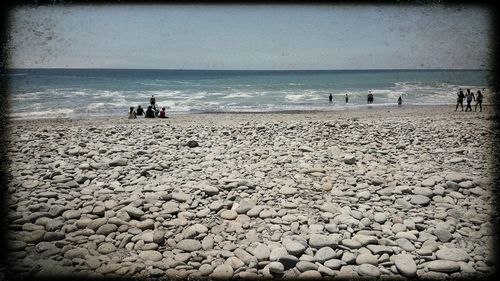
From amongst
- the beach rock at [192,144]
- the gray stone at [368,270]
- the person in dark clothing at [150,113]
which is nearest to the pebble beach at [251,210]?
the gray stone at [368,270]

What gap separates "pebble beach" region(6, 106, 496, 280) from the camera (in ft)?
9.77

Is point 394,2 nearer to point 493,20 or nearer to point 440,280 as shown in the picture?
point 493,20

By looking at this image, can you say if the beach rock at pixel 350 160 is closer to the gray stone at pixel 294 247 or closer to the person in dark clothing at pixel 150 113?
the gray stone at pixel 294 247

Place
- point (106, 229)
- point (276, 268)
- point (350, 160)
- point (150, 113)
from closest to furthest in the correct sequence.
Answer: point (276, 268) → point (106, 229) → point (350, 160) → point (150, 113)

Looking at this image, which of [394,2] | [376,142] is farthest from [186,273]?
[376,142]

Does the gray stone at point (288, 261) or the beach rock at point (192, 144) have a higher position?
the beach rock at point (192, 144)

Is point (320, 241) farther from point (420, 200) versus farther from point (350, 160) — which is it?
point (350, 160)

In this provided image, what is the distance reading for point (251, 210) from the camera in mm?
3852

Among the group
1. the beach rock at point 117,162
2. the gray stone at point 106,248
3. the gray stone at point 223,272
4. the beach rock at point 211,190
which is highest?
the beach rock at point 117,162

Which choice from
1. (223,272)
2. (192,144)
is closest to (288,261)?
(223,272)

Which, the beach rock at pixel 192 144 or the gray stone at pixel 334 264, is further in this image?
the beach rock at pixel 192 144

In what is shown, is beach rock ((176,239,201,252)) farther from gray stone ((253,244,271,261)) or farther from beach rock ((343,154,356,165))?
beach rock ((343,154,356,165))

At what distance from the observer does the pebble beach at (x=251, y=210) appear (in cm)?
298

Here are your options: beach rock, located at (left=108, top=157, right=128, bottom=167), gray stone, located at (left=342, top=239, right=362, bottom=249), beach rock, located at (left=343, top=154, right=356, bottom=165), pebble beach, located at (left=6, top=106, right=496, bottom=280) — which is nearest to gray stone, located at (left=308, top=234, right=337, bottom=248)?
pebble beach, located at (left=6, top=106, right=496, bottom=280)
